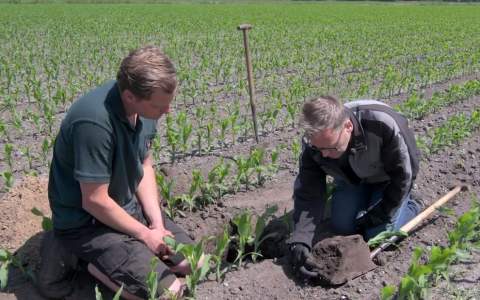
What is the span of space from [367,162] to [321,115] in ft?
2.63

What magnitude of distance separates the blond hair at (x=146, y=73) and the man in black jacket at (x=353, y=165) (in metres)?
0.87

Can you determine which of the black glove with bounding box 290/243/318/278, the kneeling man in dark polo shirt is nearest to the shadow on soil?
the kneeling man in dark polo shirt

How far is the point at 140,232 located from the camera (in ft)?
9.93

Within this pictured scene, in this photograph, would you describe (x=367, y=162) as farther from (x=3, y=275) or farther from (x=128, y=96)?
(x=3, y=275)

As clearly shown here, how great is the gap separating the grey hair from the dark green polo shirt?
1.01 metres

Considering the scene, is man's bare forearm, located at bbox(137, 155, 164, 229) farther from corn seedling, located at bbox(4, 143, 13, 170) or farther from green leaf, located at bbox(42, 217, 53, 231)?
corn seedling, located at bbox(4, 143, 13, 170)

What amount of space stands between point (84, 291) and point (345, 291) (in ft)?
5.56

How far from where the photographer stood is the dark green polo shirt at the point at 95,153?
2.68m

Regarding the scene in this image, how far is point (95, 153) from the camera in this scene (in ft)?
8.86

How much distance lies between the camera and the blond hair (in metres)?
2.59

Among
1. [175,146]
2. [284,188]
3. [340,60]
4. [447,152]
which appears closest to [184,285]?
[284,188]

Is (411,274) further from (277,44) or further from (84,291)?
(277,44)

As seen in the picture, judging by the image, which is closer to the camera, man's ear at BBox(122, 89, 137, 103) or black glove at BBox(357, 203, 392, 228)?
man's ear at BBox(122, 89, 137, 103)

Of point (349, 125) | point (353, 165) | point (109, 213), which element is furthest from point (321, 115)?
point (109, 213)
